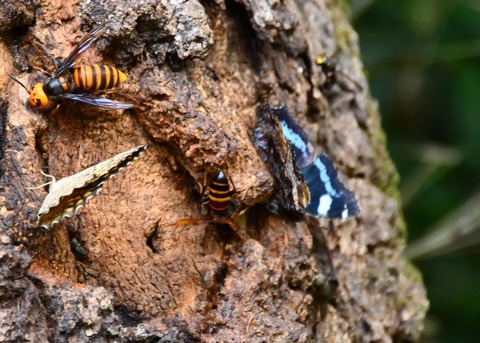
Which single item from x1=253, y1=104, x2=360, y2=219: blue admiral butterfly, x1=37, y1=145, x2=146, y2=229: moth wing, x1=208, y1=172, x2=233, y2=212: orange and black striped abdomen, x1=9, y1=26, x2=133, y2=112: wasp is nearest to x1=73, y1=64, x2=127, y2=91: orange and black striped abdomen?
x1=9, y1=26, x2=133, y2=112: wasp

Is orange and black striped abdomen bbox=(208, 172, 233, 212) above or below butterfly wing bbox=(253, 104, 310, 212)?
below

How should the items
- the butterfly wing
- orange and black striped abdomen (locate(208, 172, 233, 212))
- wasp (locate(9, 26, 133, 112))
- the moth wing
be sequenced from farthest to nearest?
the butterfly wing → orange and black striped abdomen (locate(208, 172, 233, 212)) → wasp (locate(9, 26, 133, 112)) → the moth wing

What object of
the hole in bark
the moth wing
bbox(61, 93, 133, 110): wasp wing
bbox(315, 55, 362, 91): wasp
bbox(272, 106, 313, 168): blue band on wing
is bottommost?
the hole in bark

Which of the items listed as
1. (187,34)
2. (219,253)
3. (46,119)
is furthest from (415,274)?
(46,119)

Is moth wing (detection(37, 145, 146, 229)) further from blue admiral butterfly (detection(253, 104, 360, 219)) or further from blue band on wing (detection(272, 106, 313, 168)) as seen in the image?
blue band on wing (detection(272, 106, 313, 168))

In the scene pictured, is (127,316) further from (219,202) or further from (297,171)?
(297,171)

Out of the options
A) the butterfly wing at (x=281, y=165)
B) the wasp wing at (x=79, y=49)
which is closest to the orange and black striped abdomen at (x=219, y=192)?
the butterfly wing at (x=281, y=165)

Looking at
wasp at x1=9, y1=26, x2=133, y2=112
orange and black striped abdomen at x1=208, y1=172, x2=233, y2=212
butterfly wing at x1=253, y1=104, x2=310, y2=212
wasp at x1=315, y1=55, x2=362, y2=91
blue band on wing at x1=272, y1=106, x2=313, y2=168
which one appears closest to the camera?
wasp at x1=9, y1=26, x2=133, y2=112
